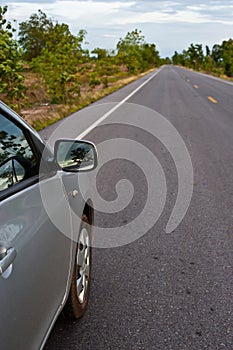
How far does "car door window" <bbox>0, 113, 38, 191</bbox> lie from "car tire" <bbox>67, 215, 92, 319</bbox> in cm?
Result: 70

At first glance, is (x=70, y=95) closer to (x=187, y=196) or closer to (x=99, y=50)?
(x=187, y=196)

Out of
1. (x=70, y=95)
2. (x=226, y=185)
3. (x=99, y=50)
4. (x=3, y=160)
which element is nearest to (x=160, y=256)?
(x=3, y=160)

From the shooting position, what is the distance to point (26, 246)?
178cm

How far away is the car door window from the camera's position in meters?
2.08

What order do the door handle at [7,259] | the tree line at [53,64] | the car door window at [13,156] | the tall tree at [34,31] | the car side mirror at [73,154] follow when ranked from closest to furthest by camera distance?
the door handle at [7,259] < the car door window at [13,156] < the car side mirror at [73,154] < the tree line at [53,64] < the tall tree at [34,31]

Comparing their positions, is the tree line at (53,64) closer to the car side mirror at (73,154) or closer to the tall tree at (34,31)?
the car side mirror at (73,154)

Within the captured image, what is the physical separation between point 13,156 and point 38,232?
477mm

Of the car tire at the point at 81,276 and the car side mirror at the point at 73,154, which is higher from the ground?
the car side mirror at the point at 73,154

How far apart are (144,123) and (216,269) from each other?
29.0ft

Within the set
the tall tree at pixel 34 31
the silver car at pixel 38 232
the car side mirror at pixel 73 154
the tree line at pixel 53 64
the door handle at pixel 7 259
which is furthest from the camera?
the tall tree at pixel 34 31

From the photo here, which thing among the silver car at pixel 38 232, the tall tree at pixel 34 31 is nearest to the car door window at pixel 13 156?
the silver car at pixel 38 232

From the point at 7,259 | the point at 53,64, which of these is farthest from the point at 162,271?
the point at 53,64

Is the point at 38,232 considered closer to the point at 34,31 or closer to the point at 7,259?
the point at 7,259

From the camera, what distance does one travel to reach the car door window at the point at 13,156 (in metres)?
2.08
